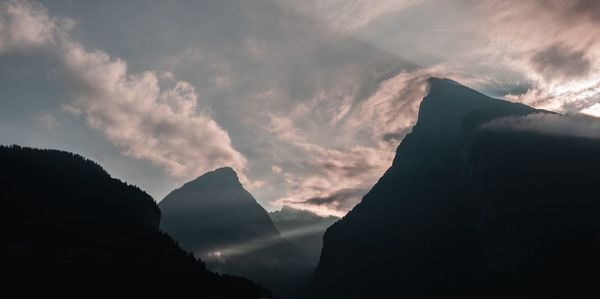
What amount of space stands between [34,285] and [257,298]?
9403 cm

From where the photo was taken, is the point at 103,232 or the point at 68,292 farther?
the point at 103,232

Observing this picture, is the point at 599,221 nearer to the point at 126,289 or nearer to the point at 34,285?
the point at 126,289

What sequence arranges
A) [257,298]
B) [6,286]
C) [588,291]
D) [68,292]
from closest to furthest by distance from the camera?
[6,286], [68,292], [588,291], [257,298]

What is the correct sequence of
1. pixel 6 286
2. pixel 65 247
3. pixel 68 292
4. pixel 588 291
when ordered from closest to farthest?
1. pixel 6 286
2. pixel 68 292
3. pixel 65 247
4. pixel 588 291

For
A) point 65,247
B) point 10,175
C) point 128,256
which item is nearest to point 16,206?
point 10,175

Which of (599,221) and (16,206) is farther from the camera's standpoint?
(599,221)

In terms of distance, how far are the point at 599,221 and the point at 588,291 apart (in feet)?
142

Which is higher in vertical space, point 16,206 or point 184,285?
point 16,206

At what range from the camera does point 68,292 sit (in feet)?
359

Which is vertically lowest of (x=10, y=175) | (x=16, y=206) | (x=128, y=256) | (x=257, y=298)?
(x=257, y=298)

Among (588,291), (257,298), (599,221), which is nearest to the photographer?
(588,291)

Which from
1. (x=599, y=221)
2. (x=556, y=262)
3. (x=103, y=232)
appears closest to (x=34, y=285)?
(x=103, y=232)

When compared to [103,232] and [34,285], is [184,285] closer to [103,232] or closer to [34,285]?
[103,232]

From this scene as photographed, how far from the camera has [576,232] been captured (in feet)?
636
